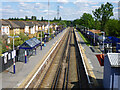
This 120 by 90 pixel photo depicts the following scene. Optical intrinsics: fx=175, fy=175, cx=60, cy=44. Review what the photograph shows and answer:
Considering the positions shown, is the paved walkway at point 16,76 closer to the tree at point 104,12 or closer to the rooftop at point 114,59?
the rooftop at point 114,59

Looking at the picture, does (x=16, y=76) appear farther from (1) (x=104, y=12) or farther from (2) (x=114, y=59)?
(1) (x=104, y=12)

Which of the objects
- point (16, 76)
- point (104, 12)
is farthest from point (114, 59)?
Answer: point (104, 12)

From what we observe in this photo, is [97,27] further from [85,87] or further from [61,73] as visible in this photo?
[85,87]

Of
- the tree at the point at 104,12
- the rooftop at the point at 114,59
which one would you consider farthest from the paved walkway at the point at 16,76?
the tree at the point at 104,12

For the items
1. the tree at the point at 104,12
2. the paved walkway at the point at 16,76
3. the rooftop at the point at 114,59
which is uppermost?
the tree at the point at 104,12

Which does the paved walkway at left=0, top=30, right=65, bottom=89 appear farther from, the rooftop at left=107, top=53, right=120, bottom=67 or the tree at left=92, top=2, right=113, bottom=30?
the tree at left=92, top=2, right=113, bottom=30

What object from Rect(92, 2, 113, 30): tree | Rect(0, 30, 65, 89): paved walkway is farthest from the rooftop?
Rect(92, 2, 113, 30): tree

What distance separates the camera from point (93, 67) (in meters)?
17.5

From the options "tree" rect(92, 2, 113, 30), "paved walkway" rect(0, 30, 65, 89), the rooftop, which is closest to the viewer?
the rooftop

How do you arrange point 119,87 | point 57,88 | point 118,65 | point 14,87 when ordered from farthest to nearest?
point 57,88, point 14,87, point 118,65, point 119,87

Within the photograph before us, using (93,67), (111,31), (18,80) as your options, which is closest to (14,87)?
(18,80)

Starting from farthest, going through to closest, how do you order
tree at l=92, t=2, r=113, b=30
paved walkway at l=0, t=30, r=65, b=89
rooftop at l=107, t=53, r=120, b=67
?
1. tree at l=92, t=2, r=113, b=30
2. paved walkway at l=0, t=30, r=65, b=89
3. rooftop at l=107, t=53, r=120, b=67

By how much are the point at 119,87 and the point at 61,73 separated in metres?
8.08

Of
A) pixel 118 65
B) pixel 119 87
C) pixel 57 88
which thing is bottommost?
pixel 57 88
